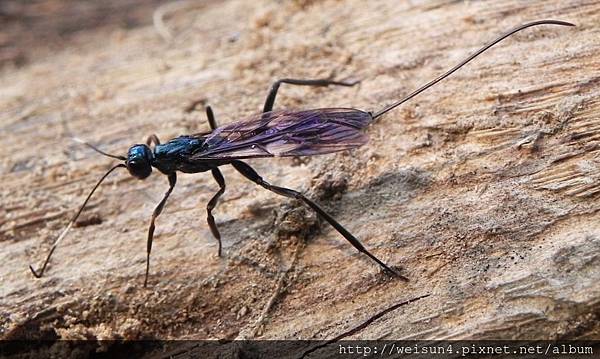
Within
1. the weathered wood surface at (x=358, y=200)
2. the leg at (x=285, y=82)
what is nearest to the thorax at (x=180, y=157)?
the weathered wood surface at (x=358, y=200)

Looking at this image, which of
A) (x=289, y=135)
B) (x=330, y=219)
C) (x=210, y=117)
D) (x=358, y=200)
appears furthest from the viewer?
(x=210, y=117)

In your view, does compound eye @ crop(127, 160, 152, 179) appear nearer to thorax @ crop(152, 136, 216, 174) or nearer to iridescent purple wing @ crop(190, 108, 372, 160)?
thorax @ crop(152, 136, 216, 174)

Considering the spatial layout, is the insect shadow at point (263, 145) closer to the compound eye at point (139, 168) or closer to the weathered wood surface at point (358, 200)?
the compound eye at point (139, 168)

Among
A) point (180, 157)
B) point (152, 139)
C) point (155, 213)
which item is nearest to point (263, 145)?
point (180, 157)

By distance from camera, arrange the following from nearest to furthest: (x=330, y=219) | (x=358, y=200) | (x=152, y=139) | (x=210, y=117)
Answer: (x=330, y=219), (x=358, y=200), (x=210, y=117), (x=152, y=139)

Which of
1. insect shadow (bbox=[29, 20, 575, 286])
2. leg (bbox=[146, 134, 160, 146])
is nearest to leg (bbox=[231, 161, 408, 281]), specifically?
insect shadow (bbox=[29, 20, 575, 286])

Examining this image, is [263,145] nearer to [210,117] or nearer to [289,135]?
[289,135]

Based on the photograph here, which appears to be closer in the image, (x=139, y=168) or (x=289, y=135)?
(x=289, y=135)

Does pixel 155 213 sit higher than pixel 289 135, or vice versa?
pixel 289 135
